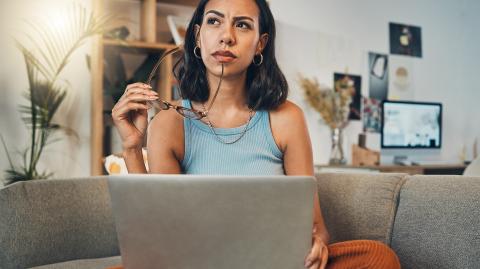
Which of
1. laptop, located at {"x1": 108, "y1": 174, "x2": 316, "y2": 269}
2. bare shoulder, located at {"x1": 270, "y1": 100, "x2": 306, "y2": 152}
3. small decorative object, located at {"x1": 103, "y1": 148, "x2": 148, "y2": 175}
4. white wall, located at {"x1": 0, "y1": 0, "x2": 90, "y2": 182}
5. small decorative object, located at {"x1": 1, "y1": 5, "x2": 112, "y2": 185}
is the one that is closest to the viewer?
laptop, located at {"x1": 108, "y1": 174, "x2": 316, "y2": 269}

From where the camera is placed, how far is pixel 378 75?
4340mm

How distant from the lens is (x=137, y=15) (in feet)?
10.5

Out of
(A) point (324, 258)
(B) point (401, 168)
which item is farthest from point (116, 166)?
(B) point (401, 168)

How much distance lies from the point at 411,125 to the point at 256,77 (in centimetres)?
335

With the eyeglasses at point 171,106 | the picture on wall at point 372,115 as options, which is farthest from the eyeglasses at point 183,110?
the picture on wall at point 372,115

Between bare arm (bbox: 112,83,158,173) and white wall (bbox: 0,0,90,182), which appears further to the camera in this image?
white wall (bbox: 0,0,90,182)

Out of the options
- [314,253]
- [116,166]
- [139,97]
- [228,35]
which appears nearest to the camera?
[314,253]

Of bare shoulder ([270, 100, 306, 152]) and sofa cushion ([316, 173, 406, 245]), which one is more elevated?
bare shoulder ([270, 100, 306, 152])

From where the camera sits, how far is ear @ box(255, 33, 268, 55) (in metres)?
1.35

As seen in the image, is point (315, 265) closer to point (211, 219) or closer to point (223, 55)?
point (211, 219)

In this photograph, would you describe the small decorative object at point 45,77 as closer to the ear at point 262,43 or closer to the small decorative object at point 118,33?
the small decorative object at point 118,33

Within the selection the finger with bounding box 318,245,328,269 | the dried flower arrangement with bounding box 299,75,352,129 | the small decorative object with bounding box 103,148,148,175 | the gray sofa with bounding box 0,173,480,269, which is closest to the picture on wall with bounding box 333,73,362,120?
the dried flower arrangement with bounding box 299,75,352,129

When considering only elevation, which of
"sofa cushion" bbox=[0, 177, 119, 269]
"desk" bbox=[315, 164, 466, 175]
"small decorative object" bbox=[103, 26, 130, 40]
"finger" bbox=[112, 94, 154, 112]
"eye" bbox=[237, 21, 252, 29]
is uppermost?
"small decorative object" bbox=[103, 26, 130, 40]

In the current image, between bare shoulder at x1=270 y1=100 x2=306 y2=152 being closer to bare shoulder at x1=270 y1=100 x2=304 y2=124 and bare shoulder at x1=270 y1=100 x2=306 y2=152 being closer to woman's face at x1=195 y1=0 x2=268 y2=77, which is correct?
bare shoulder at x1=270 y1=100 x2=304 y2=124
